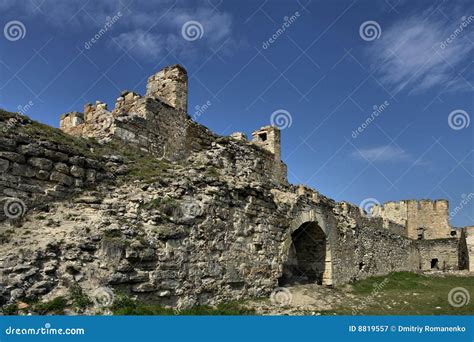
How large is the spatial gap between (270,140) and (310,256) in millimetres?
4994

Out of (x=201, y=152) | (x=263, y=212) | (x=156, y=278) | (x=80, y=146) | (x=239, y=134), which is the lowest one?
(x=156, y=278)

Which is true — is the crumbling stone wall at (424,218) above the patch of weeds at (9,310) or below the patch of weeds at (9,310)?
above

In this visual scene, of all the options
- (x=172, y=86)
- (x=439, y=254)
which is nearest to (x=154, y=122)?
(x=172, y=86)

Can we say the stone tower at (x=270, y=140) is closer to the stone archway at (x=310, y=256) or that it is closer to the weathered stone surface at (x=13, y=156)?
the stone archway at (x=310, y=256)

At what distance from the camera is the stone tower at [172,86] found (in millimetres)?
12211

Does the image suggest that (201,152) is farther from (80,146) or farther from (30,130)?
(30,130)

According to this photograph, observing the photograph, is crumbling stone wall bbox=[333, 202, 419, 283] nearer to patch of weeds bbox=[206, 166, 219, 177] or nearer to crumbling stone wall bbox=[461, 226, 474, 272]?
crumbling stone wall bbox=[461, 226, 474, 272]

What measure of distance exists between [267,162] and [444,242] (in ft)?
70.3

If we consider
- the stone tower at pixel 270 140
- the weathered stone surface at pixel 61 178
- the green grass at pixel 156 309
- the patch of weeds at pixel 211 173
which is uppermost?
the stone tower at pixel 270 140

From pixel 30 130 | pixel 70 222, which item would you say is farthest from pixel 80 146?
pixel 70 222

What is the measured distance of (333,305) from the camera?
11.3 m

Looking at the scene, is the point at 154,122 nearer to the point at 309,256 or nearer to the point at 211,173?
the point at 211,173

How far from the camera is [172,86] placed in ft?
40.1

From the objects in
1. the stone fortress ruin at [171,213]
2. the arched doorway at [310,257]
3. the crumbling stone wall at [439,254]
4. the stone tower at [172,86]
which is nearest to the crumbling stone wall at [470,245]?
the crumbling stone wall at [439,254]
